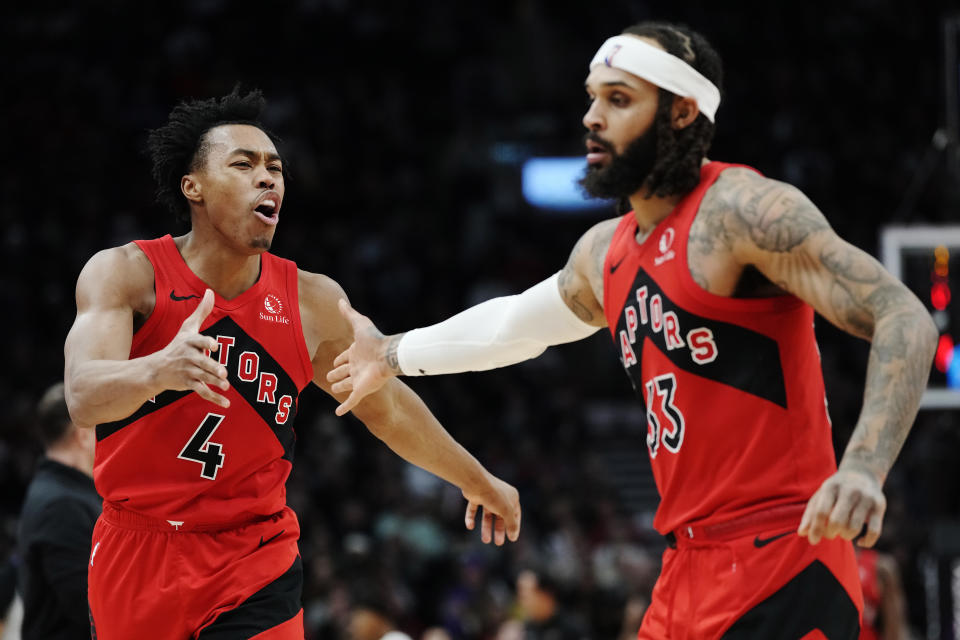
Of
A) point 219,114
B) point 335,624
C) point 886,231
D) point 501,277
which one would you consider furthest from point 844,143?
point 219,114

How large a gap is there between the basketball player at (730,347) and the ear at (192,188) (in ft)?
5.62

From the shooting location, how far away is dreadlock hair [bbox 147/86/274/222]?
4887mm

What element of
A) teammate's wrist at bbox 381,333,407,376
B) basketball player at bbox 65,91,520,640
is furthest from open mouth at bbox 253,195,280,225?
teammate's wrist at bbox 381,333,407,376

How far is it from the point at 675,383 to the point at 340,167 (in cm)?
1374

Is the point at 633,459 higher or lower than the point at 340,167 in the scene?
lower

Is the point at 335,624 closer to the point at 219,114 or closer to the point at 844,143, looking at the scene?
the point at 219,114

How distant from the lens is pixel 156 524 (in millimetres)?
4344

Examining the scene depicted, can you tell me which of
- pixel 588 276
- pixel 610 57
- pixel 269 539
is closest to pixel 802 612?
pixel 588 276

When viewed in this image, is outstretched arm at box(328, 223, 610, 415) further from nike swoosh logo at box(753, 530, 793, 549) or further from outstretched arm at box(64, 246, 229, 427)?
nike swoosh logo at box(753, 530, 793, 549)

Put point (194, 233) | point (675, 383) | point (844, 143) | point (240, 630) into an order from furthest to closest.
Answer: point (844, 143) < point (194, 233) < point (240, 630) < point (675, 383)

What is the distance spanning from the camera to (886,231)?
9898 mm

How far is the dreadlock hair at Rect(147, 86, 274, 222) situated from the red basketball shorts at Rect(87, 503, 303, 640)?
1.38 metres

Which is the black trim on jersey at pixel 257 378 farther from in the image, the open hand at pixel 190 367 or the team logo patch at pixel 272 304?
the open hand at pixel 190 367

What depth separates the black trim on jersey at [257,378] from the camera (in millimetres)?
4461
